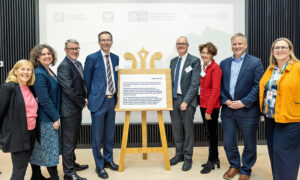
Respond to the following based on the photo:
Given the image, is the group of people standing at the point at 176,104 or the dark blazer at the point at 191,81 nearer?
the group of people standing at the point at 176,104

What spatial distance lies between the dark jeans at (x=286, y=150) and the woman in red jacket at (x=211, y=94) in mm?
691

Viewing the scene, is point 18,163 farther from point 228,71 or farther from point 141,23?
point 141,23

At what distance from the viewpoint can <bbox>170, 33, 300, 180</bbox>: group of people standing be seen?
2094mm

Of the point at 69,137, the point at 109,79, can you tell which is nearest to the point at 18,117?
the point at 69,137

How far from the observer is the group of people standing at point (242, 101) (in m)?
2.09

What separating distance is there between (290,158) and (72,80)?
7.90ft

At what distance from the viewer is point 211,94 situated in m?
2.70

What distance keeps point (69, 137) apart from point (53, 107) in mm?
462

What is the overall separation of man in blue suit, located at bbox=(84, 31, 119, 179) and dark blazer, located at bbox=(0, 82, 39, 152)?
36.6 inches

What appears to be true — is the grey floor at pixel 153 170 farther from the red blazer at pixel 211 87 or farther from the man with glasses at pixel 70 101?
the red blazer at pixel 211 87

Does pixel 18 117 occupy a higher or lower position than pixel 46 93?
lower

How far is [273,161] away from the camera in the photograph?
2.27m

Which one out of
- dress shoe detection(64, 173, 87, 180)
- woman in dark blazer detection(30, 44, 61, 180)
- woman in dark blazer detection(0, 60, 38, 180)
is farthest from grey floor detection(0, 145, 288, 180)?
woman in dark blazer detection(0, 60, 38, 180)

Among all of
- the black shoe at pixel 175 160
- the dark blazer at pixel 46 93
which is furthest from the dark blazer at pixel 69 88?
the black shoe at pixel 175 160
